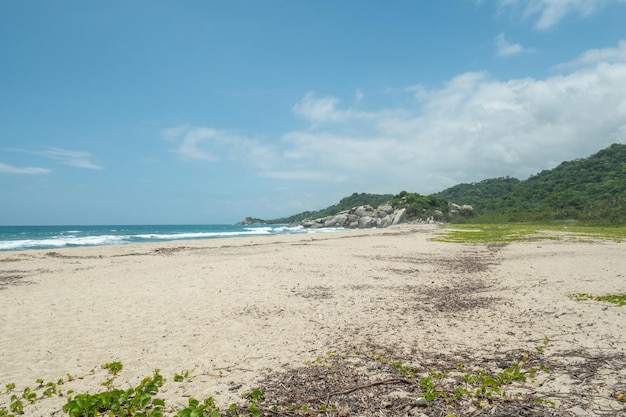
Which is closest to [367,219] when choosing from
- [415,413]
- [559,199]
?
[559,199]

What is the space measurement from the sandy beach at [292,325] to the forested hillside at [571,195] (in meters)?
67.7

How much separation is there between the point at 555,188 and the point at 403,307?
11823 centimetres

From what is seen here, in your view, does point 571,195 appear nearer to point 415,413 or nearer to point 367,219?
point 367,219

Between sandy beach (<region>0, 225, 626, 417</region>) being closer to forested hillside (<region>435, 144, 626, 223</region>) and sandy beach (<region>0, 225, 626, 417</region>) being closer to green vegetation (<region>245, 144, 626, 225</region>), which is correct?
green vegetation (<region>245, 144, 626, 225</region>)

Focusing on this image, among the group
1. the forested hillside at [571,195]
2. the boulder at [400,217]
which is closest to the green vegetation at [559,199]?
the forested hillside at [571,195]

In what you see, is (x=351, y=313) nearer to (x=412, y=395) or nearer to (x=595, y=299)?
(x=412, y=395)

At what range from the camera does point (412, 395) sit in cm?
530

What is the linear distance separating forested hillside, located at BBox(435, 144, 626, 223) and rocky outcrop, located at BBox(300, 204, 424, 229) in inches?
884

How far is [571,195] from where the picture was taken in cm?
8688

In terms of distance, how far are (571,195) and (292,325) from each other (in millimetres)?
101771

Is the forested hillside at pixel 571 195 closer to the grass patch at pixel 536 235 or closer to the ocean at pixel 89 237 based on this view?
the grass patch at pixel 536 235

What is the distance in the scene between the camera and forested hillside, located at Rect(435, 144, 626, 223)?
72250mm

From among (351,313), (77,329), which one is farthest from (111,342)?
(351,313)

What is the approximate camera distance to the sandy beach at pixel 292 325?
6.02 m
